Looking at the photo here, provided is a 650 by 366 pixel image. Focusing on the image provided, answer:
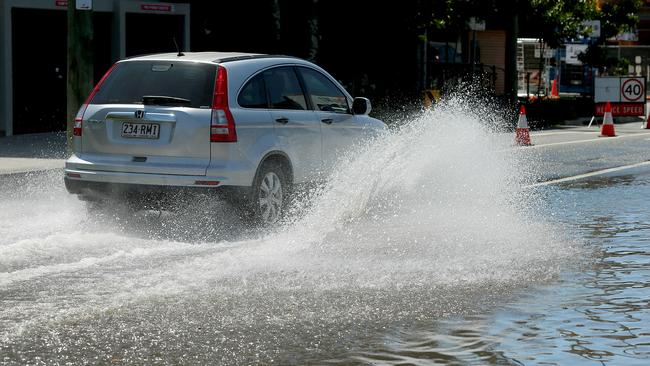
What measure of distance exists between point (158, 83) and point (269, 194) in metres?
1.35

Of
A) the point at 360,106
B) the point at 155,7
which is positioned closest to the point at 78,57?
the point at 360,106

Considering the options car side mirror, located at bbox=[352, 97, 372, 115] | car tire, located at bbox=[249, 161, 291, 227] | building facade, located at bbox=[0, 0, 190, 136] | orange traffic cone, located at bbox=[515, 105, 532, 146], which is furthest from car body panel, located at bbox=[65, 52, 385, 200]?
building facade, located at bbox=[0, 0, 190, 136]

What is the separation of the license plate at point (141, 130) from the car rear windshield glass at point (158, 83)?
23 cm

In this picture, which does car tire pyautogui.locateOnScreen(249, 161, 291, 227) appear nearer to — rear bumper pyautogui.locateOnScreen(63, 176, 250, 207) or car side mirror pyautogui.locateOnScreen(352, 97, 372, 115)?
rear bumper pyautogui.locateOnScreen(63, 176, 250, 207)

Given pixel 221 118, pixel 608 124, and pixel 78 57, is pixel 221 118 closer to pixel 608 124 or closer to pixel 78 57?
pixel 78 57

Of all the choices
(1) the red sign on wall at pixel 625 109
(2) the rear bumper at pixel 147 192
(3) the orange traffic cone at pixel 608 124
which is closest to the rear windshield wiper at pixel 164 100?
(2) the rear bumper at pixel 147 192

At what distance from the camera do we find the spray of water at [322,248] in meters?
7.92

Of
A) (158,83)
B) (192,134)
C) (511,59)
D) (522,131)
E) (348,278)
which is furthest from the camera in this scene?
(511,59)

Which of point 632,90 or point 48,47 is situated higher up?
point 48,47

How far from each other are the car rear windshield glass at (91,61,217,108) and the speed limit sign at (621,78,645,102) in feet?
77.0

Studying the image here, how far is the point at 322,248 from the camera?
401 inches

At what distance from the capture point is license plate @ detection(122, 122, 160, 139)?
36.6 feet

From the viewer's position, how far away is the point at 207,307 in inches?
303

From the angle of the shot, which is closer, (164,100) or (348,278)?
(348,278)
